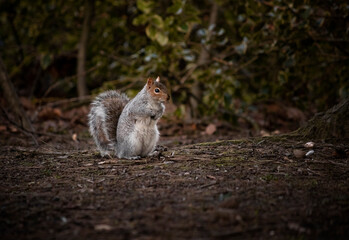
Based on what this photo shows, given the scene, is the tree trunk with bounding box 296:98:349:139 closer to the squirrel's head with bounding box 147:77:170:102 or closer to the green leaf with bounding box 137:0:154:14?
the squirrel's head with bounding box 147:77:170:102

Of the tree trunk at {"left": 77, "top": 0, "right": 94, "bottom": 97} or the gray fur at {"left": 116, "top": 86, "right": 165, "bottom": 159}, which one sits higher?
the tree trunk at {"left": 77, "top": 0, "right": 94, "bottom": 97}

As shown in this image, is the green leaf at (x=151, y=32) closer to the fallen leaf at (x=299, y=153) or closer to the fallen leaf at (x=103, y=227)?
the fallen leaf at (x=299, y=153)

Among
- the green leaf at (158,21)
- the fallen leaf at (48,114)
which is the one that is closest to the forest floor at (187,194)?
the green leaf at (158,21)

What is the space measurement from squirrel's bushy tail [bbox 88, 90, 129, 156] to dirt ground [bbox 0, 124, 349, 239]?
0.28 metres

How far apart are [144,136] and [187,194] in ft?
3.91

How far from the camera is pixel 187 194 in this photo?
2066mm

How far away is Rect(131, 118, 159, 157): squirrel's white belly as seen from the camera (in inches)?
124

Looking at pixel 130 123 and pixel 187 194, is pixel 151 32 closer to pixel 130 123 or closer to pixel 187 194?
pixel 130 123

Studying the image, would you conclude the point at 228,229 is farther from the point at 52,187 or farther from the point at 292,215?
the point at 52,187

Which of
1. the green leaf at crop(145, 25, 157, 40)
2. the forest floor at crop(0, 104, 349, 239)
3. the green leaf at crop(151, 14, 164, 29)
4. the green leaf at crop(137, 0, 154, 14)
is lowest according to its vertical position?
the forest floor at crop(0, 104, 349, 239)

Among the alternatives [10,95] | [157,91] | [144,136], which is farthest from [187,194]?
[10,95]

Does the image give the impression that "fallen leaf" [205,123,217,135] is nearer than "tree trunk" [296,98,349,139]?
No

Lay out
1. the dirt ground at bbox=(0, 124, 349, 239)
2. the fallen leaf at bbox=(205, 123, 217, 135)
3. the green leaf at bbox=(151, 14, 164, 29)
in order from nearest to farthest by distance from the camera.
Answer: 1. the dirt ground at bbox=(0, 124, 349, 239)
2. the green leaf at bbox=(151, 14, 164, 29)
3. the fallen leaf at bbox=(205, 123, 217, 135)

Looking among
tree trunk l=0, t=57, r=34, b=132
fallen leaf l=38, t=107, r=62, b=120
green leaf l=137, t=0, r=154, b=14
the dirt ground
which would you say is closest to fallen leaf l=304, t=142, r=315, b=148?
the dirt ground
